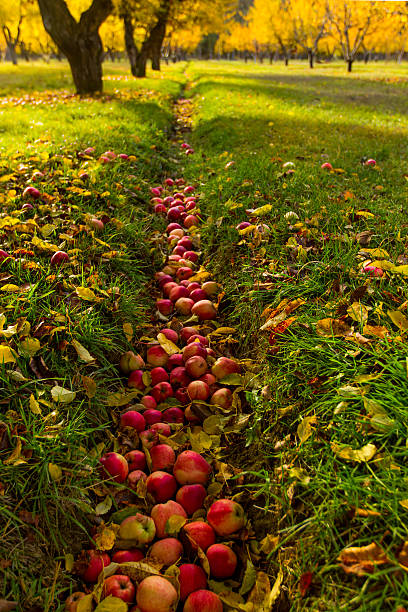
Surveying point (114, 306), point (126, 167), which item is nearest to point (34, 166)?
point (126, 167)

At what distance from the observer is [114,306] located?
109 inches

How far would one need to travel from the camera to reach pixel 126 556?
5.40 feet

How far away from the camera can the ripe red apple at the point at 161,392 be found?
246 centimetres

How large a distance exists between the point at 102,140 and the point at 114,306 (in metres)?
4.81

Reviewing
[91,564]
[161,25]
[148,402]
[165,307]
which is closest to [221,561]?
[91,564]

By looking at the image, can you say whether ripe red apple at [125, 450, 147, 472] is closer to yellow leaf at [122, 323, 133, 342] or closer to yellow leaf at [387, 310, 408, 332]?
yellow leaf at [122, 323, 133, 342]

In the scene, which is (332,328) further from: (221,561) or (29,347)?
(29,347)

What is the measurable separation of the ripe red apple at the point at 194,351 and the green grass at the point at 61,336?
1.27 ft

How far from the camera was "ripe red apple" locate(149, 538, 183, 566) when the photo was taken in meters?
1.66

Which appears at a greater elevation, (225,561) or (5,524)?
(5,524)

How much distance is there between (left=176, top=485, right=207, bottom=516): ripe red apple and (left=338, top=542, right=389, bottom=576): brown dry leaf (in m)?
0.74

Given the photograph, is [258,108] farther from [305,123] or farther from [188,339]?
[188,339]

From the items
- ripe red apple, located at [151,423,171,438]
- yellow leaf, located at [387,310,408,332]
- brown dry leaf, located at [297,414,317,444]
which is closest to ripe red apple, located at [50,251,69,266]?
ripe red apple, located at [151,423,171,438]

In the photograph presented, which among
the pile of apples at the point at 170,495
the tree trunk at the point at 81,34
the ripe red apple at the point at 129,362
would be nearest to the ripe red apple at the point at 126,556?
the pile of apples at the point at 170,495
